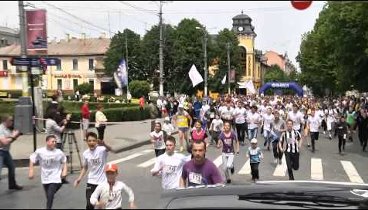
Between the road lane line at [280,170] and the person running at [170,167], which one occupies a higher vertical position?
the person running at [170,167]

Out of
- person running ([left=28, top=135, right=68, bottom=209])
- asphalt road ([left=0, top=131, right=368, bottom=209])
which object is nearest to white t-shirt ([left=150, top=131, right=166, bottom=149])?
asphalt road ([left=0, top=131, right=368, bottom=209])

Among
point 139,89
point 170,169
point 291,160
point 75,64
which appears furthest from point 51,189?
point 75,64

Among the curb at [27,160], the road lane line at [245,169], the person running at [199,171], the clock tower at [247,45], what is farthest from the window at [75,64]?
the person running at [199,171]

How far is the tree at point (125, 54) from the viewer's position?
3076 inches

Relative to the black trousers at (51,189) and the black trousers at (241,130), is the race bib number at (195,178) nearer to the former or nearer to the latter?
the black trousers at (51,189)

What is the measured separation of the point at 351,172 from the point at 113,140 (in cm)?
1020

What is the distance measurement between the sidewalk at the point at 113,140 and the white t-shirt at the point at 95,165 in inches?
299

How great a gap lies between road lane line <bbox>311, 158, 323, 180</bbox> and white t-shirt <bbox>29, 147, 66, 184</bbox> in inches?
304

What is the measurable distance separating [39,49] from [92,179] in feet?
9.54

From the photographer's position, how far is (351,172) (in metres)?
16.1

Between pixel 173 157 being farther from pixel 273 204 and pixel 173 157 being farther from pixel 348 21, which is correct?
pixel 348 21

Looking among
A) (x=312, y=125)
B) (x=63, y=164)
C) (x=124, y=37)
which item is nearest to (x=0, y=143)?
(x=63, y=164)

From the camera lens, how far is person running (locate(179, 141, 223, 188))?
683cm

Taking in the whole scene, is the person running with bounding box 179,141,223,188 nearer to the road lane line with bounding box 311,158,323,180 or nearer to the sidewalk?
the road lane line with bounding box 311,158,323,180
